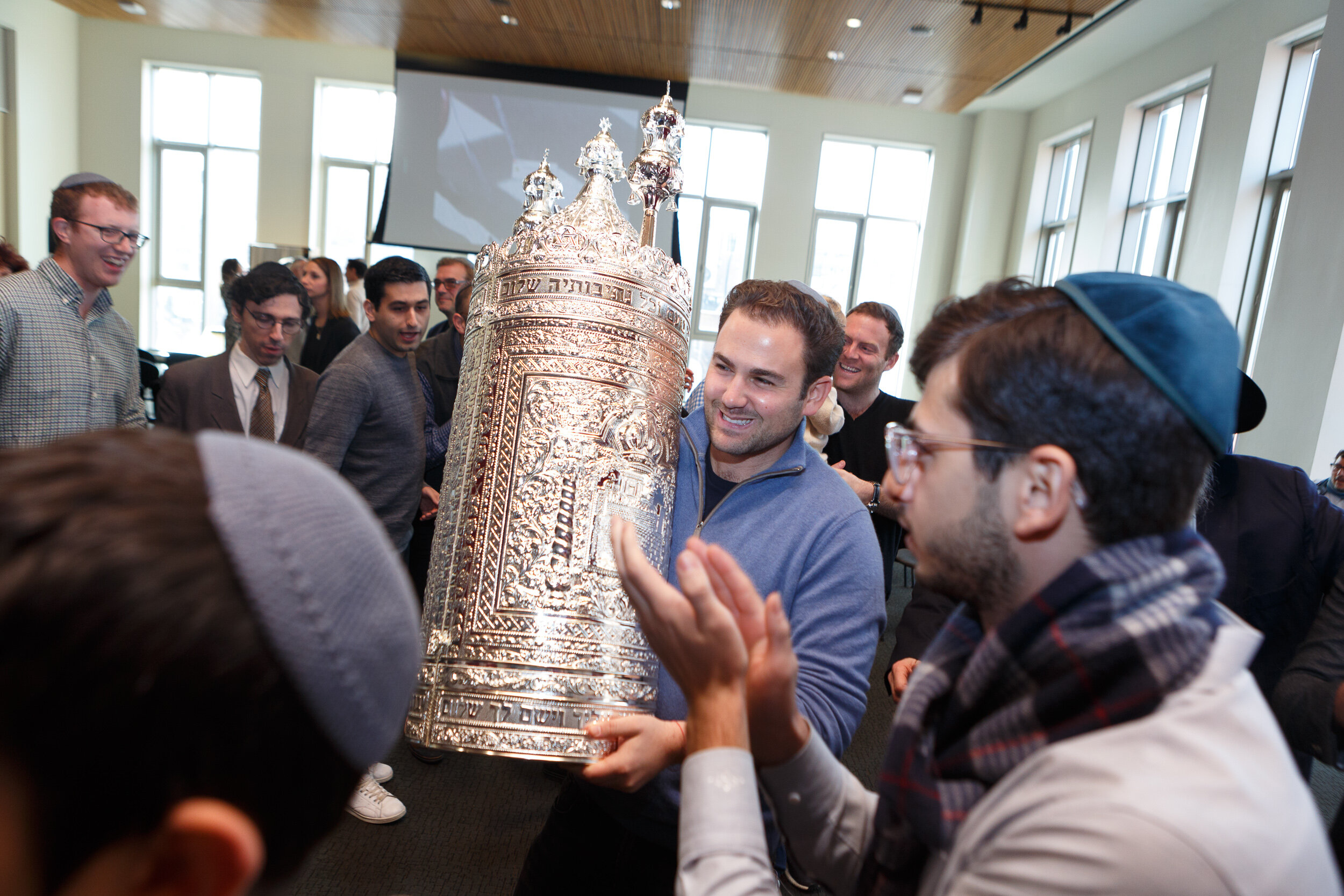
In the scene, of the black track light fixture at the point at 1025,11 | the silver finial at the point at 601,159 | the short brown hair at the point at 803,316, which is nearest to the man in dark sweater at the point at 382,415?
the silver finial at the point at 601,159

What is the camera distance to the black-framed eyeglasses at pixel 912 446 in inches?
32.7

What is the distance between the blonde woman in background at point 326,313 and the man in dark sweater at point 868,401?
3.16 m

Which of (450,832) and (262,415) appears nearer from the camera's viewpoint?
(450,832)

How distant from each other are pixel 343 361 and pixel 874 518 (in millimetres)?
1943

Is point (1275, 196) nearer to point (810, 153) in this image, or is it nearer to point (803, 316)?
point (810, 153)

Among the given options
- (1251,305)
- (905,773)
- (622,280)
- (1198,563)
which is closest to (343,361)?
(622,280)

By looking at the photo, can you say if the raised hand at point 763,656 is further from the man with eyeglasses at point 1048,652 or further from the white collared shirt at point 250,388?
the white collared shirt at point 250,388

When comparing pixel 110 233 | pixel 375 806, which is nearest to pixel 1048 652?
pixel 375 806

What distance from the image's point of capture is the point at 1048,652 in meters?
0.76

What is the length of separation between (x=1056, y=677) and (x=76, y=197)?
3.04 metres

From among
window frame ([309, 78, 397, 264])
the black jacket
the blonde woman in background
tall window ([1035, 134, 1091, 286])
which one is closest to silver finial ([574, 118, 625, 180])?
the black jacket

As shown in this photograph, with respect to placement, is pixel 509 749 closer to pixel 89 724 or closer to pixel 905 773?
pixel 905 773

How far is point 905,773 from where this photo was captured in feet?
2.80

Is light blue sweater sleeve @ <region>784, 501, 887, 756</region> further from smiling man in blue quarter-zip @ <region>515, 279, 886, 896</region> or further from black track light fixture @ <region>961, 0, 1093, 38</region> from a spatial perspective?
black track light fixture @ <region>961, 0, 1093, 38</region>
